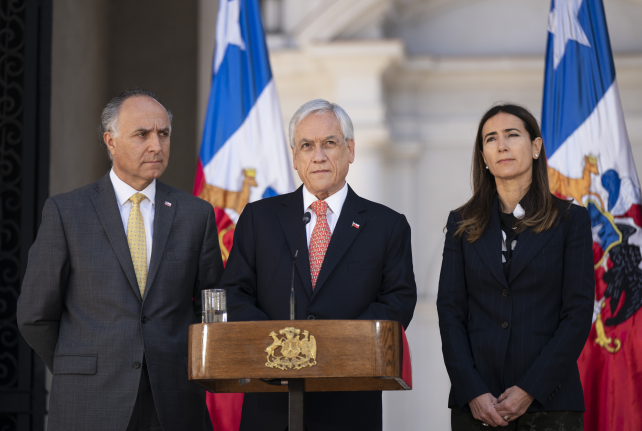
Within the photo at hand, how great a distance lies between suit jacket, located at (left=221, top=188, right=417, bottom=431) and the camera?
2488 millimetres

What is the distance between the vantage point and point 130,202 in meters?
2.83

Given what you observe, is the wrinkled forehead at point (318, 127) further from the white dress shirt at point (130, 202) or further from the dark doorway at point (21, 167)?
the dark doorway at point (21, 167)

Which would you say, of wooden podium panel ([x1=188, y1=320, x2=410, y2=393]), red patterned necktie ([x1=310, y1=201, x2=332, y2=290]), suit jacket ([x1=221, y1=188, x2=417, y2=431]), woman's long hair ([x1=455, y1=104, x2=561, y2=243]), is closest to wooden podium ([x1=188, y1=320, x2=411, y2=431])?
wooden podium panel ([x1=188, y1=320, x2=410, y2=393])

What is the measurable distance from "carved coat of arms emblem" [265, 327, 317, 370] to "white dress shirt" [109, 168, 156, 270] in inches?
37.5

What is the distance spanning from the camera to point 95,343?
103 inches

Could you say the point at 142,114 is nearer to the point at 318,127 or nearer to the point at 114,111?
the point at 114,111

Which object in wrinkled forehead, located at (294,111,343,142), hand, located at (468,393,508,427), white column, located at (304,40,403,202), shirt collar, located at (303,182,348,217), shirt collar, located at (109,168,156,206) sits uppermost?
white column, located at (304,40,403,202)

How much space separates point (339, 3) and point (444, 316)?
127 inches

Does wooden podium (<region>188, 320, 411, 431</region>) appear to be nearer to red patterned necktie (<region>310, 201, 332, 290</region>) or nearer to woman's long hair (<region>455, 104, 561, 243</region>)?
red patterned necktie (<region>310, 201, 332, 290</region>)

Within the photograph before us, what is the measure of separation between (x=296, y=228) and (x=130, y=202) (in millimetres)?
639

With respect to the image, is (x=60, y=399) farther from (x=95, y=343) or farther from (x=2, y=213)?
(x=2, y=213)

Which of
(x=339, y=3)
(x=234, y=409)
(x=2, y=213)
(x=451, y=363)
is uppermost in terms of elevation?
(x=339, y=3)

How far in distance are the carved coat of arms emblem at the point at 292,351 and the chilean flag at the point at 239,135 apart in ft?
7.74

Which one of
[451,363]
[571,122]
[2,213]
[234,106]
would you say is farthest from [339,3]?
[451,363]
